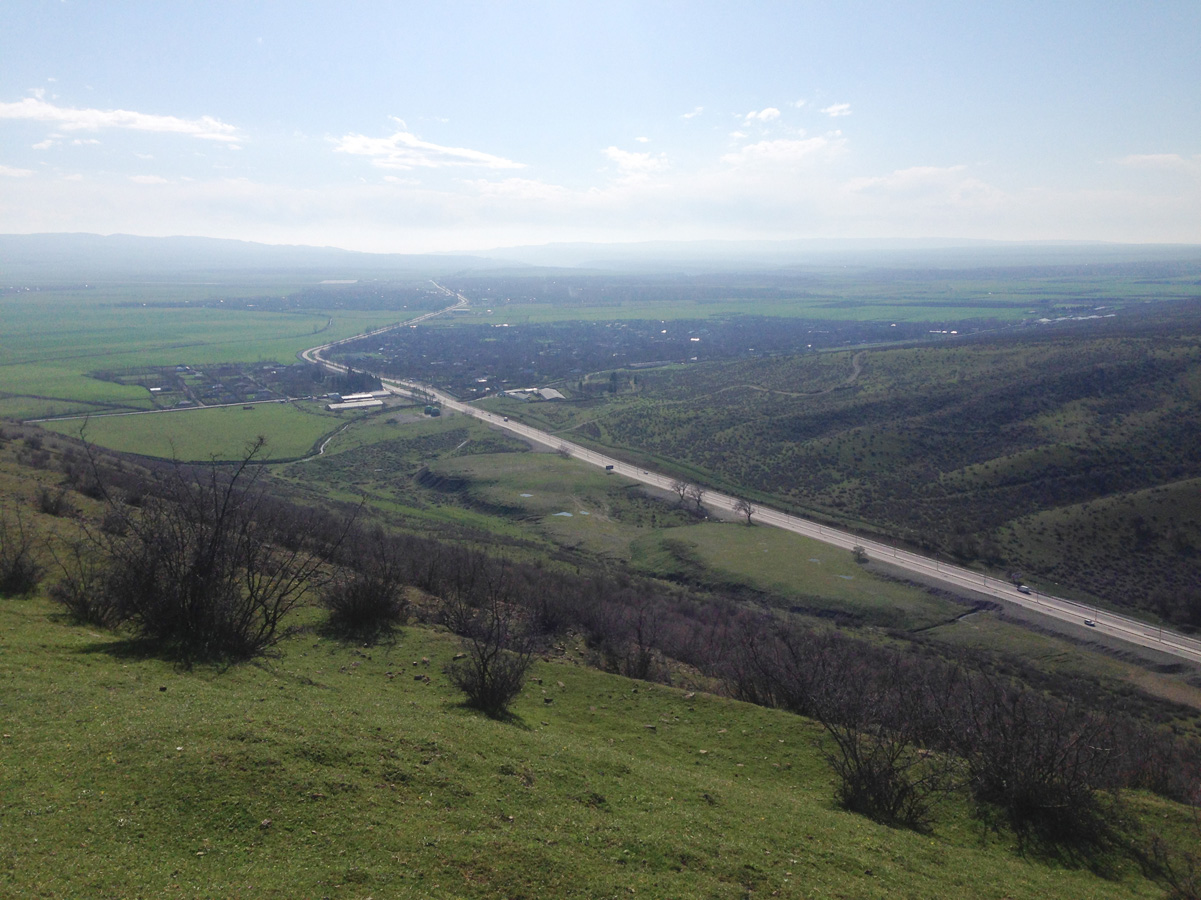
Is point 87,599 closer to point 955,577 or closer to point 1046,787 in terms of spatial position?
point 1046,787

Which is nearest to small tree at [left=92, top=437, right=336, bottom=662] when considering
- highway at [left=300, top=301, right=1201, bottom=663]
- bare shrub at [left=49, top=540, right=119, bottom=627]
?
bare shrub at [left=49, top=540, right=119, bottom=627]

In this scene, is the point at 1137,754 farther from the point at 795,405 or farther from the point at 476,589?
the point at 795,405

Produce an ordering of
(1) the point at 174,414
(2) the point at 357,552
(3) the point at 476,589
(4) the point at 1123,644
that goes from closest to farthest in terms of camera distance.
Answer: (3) the point at 476,589 < (2) the point at 357,552 < (4) the point at 1123,644 < (1) the point at 174,414

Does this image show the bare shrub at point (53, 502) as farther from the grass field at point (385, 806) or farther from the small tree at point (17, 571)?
the grass field at point (385, 806)

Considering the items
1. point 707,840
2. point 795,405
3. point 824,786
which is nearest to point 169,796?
point 707,840

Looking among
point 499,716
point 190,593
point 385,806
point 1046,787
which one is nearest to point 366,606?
point 190,593

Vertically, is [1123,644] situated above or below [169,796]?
below
